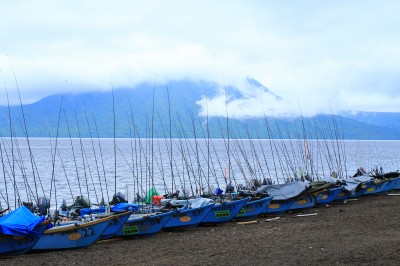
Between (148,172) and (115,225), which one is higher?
(148,172)

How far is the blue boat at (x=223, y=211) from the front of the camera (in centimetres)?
1764

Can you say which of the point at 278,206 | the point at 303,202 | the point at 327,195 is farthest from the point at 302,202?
the point at 327,195

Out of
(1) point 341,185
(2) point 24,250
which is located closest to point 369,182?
(1) point 341,185

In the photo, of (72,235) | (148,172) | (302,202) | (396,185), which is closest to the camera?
(72,235)

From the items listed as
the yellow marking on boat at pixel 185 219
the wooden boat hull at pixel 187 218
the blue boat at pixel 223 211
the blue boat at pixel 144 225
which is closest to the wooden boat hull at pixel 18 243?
the blue boat at pixel 144 225

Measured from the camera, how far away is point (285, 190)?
65.5 feet

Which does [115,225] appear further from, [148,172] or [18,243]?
[148,172]

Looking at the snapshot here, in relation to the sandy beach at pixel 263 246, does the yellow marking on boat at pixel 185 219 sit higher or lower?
higher

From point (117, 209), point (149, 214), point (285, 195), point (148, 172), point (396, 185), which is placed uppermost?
point (148, 172)

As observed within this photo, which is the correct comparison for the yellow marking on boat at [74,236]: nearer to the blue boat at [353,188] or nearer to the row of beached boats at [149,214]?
the row of beached boats at [149,214]

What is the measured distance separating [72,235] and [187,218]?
414 centimetres

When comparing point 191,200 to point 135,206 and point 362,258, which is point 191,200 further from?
point 362,258

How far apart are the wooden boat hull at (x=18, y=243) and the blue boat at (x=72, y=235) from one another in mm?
340

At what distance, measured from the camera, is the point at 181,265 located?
11055 mm
